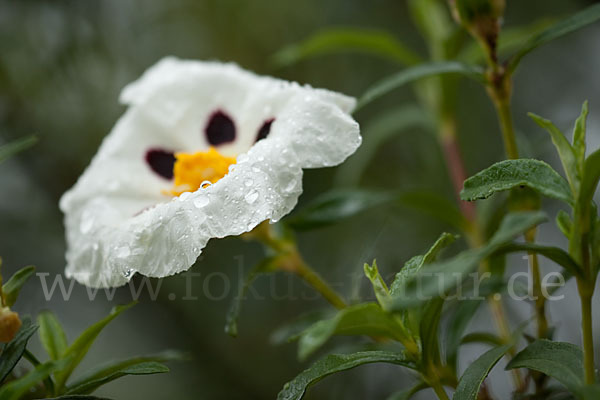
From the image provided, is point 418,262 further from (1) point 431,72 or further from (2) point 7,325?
(2) point 7,325

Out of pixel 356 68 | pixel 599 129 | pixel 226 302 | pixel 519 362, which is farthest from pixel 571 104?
pixel 519 362

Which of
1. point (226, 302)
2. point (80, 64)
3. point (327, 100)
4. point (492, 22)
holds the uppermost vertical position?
point (80, 64)

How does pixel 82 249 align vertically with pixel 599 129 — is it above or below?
below

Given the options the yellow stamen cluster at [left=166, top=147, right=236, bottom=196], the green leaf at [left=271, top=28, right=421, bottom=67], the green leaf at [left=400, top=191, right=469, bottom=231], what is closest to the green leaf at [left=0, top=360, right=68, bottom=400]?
the yellow stamen cluster at [left=166, top=147, right=236, bottom=196]

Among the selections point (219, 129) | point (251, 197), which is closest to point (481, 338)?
point (251, 197)

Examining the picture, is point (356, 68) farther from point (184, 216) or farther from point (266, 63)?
point (184, 216)

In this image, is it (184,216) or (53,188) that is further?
(53,188)

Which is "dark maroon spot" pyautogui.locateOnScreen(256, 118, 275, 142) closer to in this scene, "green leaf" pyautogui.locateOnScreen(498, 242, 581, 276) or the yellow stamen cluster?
the yellow stamen cluster
